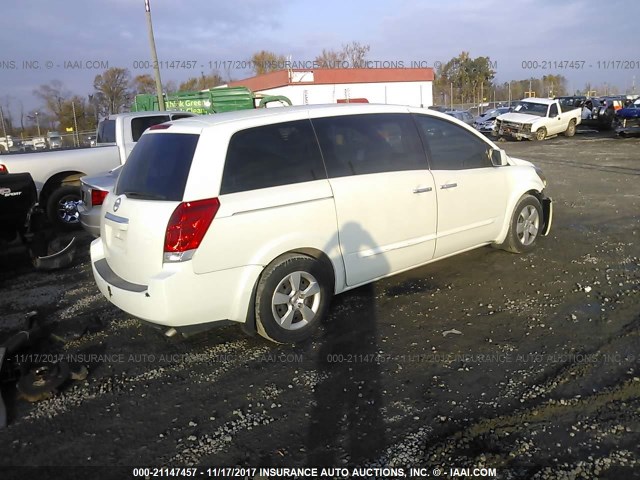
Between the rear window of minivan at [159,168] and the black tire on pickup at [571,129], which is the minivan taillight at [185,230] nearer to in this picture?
the rear window of minivan at [159,168]

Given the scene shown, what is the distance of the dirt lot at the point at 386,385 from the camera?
2.87 metres

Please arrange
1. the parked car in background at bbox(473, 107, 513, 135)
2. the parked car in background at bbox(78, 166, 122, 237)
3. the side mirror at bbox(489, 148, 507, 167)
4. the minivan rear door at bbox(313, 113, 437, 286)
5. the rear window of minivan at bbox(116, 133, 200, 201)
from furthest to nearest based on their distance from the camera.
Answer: the parked car in background at bbox(473, 107, 513, 135), the parked car in background at bbox(78, 166, 122, 237), the side mirror at bbox(489, 148, 507, 167), the minivan rear door at bbox(313, 113, 437, 286), the rear window of minivan at bbox(116, 133, 200, 201)

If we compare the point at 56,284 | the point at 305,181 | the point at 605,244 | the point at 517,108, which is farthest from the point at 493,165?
the point at 517,108

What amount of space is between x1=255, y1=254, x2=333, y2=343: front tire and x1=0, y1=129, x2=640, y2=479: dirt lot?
176mm

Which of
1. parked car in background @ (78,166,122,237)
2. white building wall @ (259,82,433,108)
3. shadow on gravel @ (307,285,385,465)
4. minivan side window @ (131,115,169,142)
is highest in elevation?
white building wall @ (259,82,433,108)

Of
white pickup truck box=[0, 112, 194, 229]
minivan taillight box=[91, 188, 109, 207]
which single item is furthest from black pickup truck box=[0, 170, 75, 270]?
white pickup truck box=[0, 112, 194, 229]

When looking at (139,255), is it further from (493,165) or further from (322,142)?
(493,165)

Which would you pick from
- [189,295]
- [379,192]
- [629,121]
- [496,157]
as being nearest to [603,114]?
[629,121]

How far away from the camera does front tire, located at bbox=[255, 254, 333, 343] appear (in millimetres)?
3945

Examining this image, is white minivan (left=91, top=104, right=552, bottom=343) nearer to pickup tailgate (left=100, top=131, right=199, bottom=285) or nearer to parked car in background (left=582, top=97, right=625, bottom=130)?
pickup tailgate (left=100, top=131, right=199, bottom=285)

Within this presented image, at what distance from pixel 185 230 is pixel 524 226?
4.17m

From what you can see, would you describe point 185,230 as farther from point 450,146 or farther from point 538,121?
point 538,121

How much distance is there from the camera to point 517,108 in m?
25.8

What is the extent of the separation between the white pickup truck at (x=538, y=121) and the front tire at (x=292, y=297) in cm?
2248
